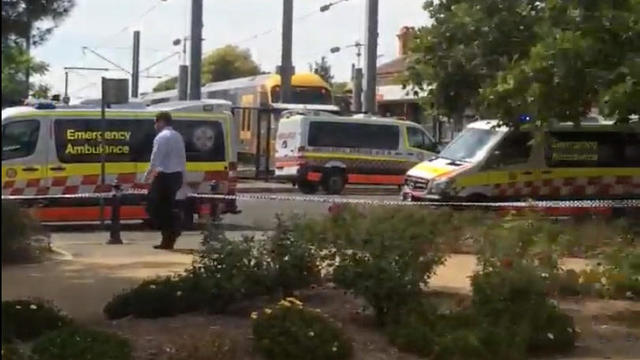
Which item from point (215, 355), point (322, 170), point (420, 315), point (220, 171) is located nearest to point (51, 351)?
point (215, 355)

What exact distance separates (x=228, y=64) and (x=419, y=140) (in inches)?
2472

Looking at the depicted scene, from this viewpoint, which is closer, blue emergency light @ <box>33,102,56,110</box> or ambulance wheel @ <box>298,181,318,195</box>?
blue emergency light @ <box>33,102,56,110</box>

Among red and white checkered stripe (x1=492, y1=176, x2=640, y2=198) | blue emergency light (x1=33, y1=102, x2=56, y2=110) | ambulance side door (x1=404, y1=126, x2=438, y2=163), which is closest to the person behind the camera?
blue emergency light (x1=33, y1=102, x2=56, y2=110)

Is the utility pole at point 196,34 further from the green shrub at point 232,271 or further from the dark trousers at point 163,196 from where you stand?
the green shrub at point 232,271

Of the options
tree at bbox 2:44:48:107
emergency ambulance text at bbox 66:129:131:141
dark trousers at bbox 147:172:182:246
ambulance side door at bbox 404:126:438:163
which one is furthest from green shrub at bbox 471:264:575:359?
ambulance side door at bbox 404:126:438:163

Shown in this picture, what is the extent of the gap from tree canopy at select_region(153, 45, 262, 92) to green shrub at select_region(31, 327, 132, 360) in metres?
82.5

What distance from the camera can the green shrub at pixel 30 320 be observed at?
24.8 ft

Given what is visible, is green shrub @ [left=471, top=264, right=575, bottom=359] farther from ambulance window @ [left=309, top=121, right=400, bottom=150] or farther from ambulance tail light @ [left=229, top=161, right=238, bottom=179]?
ambulance window @ [left=309, top=121, right=400, bottom=150]

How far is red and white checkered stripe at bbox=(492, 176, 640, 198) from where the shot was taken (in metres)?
20.2

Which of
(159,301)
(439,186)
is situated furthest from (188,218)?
(159,301)

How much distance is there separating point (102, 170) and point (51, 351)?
35.1 feet

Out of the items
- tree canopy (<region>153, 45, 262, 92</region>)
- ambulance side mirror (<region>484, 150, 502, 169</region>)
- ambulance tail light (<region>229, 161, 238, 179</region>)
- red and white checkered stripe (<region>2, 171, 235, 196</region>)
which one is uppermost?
tree canopy (<region>153, 45, 262, 92</region>)

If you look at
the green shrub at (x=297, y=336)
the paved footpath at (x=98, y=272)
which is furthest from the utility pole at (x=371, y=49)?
the green shrub at (x=297, y=336)

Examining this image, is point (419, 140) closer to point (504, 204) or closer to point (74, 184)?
point (504, 204)
